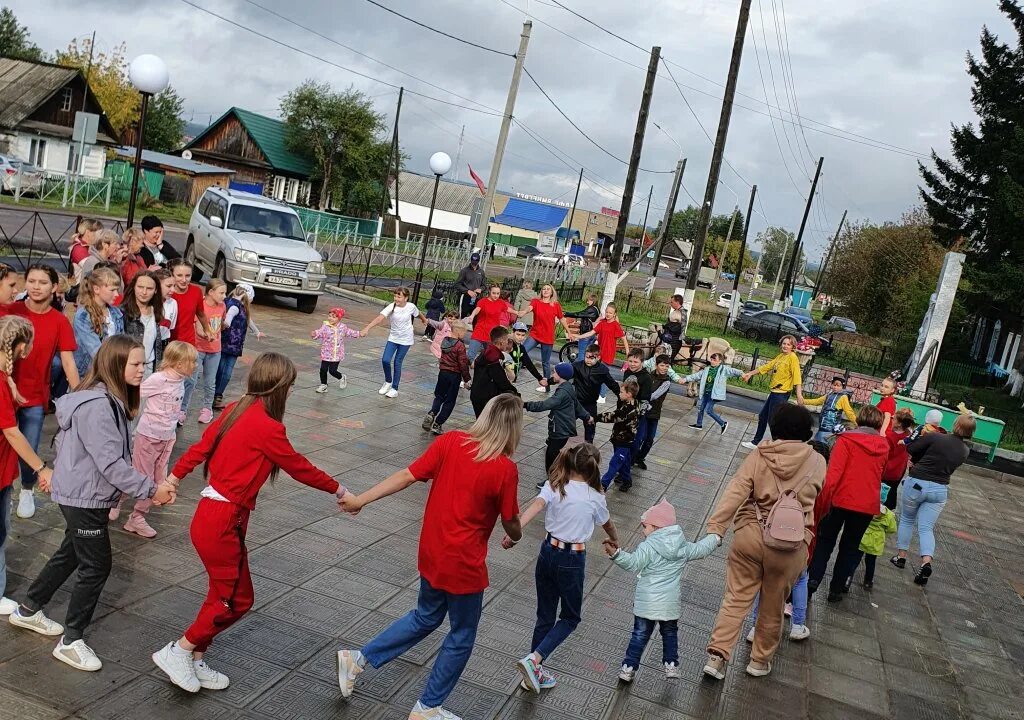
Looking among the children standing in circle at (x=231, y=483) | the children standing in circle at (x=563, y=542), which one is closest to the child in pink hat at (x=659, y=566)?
the children standing in circle at (x=563, y=542)

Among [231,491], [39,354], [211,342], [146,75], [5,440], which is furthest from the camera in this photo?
[146,75]

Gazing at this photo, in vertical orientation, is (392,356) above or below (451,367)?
below

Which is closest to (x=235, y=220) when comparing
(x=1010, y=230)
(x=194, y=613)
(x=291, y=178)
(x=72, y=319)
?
(x=72, y=319)

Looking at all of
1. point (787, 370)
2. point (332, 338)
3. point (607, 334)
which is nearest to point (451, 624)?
point (332, 338)

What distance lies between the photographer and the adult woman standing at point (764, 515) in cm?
564

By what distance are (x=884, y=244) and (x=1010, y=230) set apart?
15.3m

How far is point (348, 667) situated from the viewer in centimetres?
459

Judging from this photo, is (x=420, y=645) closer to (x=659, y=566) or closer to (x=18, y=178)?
Result: (x=659, y=566)

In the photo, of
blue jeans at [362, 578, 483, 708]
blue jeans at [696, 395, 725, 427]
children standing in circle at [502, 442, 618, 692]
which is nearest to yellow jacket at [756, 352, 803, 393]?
blue jeans at [696, 395, 725, 427]

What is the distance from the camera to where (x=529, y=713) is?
493 cm

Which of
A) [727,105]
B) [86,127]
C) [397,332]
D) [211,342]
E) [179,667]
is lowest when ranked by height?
[179,667]

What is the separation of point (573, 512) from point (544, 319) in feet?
30.7

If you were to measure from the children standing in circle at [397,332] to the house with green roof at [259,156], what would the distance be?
145 feet

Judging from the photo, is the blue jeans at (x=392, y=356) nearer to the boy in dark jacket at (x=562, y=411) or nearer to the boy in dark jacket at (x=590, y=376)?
the boy in dark jacket at (x=590, y=376)
